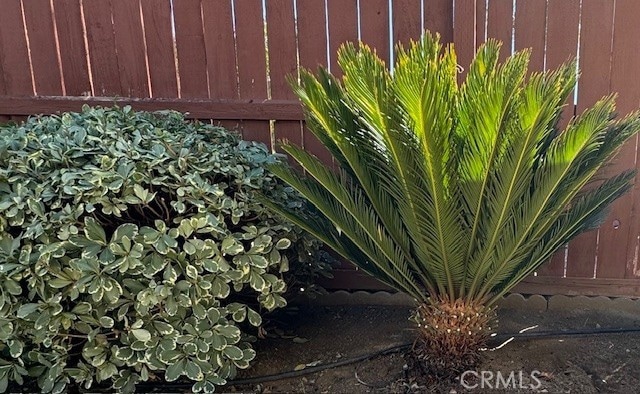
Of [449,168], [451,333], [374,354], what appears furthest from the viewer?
[374,354]

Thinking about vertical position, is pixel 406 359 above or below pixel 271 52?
below

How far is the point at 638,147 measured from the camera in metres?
2.81

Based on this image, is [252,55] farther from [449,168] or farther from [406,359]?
[406,359]

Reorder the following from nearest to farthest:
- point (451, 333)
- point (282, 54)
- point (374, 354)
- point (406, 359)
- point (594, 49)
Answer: point (451, 333), point (406, 359), point (374, 354), point (594, 49), point (282, 54)


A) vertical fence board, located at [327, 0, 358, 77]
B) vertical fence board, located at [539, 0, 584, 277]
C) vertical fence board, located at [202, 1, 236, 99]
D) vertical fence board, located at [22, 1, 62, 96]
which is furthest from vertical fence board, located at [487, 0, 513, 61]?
vertical fence board, located at [22, 1, 62, 96]

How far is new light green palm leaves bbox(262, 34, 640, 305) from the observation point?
1.80 m

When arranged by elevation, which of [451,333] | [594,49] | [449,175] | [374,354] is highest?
[594,49]

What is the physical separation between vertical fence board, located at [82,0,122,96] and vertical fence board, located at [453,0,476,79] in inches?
75.4

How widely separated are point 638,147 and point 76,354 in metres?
2.89

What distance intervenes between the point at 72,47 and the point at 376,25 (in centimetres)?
175

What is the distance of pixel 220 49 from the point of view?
3.01m

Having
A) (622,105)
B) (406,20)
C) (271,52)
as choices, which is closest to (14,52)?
(271,52)

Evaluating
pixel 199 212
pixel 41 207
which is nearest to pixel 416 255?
pixel 199 212

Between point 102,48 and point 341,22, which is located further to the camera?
point 102,48
